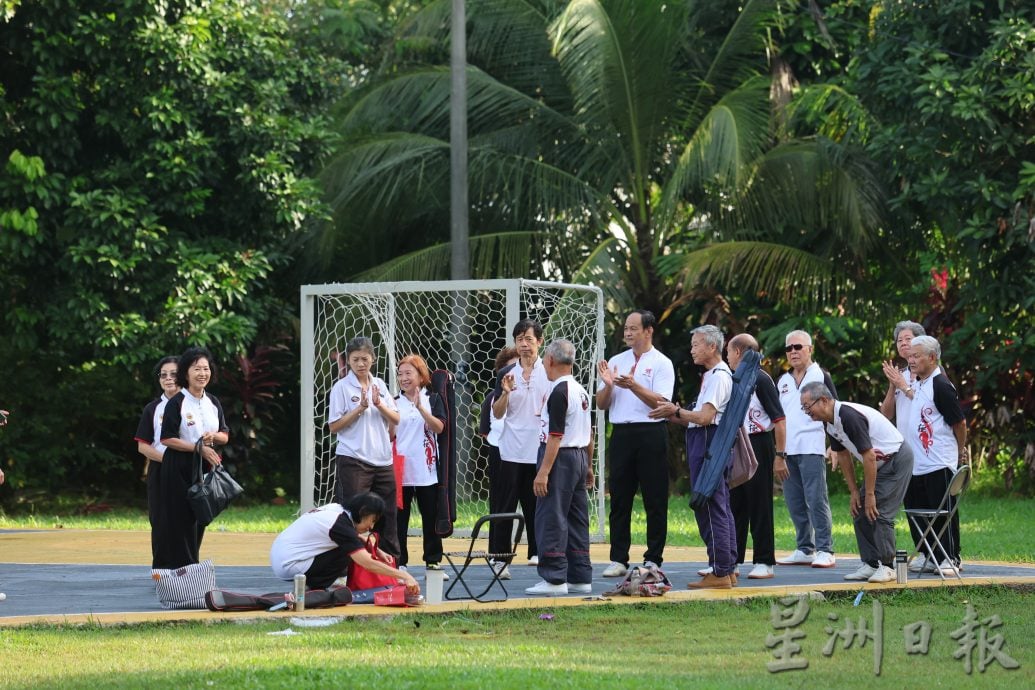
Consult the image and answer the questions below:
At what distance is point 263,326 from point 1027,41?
11245 mm

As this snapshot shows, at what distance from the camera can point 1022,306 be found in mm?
18906

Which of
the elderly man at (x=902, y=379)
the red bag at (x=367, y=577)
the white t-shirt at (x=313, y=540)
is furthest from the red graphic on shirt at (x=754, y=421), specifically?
the white t-shirt at (x=313, y=540)

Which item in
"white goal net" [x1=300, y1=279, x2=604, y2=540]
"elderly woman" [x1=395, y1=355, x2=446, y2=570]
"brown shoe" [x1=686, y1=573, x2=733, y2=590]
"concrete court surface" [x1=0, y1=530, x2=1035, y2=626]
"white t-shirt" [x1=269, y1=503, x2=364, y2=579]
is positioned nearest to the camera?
"concrete court surface" [x1=0, y1=530, x2=1035, y2=626]

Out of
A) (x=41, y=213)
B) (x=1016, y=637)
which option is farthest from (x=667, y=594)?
(x=41, y=213)

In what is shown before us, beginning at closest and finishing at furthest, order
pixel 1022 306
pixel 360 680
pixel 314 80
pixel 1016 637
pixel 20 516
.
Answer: pixel 360 680 → pixel 1016 637 → pixel 1022 306 → pixel 20 516 → pixel 314 80

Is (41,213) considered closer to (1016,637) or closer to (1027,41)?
(1027,41)

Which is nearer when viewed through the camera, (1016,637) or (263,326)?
(1016,637)

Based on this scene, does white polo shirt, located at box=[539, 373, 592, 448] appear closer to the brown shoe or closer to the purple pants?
the purple pants

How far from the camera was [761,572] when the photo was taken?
11.4 meters

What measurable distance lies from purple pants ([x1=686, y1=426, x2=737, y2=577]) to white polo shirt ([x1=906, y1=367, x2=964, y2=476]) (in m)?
1.58

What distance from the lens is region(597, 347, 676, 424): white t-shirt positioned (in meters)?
11.0

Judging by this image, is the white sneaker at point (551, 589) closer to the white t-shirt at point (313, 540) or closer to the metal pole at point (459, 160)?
the white t-shirt at point (313, 540)

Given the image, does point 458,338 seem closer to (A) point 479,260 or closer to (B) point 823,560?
(A) point 479,260

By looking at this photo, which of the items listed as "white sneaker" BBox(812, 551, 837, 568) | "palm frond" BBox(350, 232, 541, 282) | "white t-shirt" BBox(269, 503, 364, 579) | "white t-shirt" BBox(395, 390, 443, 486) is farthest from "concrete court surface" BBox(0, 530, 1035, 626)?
"palm frond" BBox(350, 232, 541, 282)
